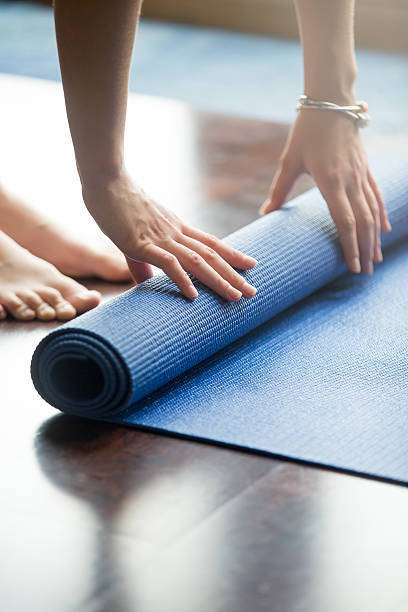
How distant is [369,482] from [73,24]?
0.70 m

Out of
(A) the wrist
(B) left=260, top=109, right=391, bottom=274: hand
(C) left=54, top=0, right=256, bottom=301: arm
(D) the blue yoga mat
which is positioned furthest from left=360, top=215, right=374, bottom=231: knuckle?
(C) left=54, top=0, right=256, bottom=301: arm

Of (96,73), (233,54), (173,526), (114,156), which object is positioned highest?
(96,73)

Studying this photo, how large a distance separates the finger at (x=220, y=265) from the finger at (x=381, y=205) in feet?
1.38

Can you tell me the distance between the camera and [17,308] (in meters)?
1.68

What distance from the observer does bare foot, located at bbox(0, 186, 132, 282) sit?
72.5 inches

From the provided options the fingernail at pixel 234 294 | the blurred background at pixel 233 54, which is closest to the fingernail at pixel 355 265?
the fingernail at pixel 234 294

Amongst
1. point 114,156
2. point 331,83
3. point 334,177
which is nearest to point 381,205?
point 334,177

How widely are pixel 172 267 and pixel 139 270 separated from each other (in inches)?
5.0

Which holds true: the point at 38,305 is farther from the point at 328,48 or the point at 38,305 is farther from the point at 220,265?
the point at 328,48

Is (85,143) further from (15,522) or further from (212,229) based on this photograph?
(212,229)

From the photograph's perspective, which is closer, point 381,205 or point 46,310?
point 46,310

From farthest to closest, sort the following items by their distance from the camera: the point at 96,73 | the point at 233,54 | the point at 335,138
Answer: the point at 233,54 → the point at 335,138 → the point at 96,73

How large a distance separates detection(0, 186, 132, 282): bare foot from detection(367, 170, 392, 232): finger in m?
0.47

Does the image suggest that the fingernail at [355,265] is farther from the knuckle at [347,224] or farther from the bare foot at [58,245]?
the bare foot at [58,245]
